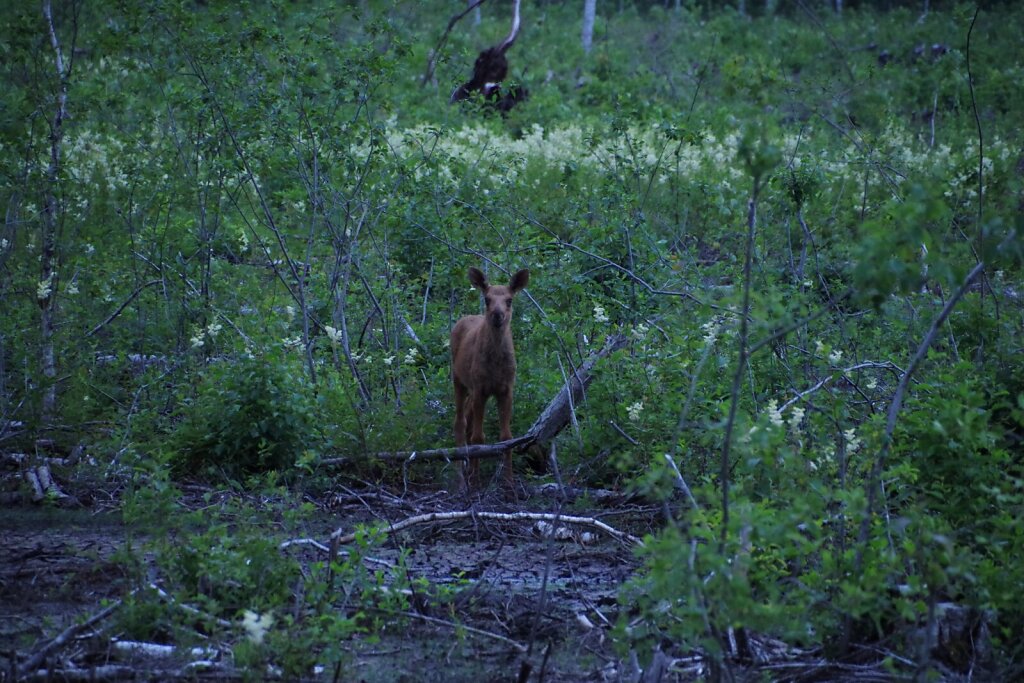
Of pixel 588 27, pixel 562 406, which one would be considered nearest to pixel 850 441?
pixel 562 406

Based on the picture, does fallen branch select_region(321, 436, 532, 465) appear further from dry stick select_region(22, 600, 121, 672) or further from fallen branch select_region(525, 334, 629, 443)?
dry stick select_region(22, 600, 121, 672)

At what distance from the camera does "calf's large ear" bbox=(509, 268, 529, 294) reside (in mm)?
8523

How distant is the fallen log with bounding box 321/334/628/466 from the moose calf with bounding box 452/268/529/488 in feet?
0.80

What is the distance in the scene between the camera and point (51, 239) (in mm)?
9031

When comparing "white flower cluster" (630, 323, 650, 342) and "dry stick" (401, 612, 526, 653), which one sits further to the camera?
"white flower cluster" (630, 323, 650, 342)

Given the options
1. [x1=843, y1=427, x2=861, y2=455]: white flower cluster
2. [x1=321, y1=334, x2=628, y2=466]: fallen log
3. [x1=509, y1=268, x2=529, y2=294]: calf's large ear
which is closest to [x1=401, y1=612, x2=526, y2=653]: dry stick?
[x1=843, y1=427, x2=861, y2=455]: white flower cluster

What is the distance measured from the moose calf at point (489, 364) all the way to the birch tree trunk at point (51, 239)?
341cm

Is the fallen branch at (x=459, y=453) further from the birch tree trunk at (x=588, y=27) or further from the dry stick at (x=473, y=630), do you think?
the birch tree trunk at (x=588, y=27)

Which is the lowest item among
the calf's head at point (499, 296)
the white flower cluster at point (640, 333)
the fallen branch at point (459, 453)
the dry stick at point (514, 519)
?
the fallen branch at point (459, 453)

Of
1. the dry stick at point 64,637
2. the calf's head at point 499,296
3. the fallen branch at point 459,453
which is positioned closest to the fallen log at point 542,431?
the fallen branch at point 459,453

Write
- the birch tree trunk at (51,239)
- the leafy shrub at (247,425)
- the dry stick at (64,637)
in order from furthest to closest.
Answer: the birch tree trunk at (51,239)
the leafy shrub at (247,425)
the dry stick at (64,637)

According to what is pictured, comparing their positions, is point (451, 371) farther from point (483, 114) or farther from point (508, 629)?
point (483, 114)

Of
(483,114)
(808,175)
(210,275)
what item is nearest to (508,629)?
(808,175)

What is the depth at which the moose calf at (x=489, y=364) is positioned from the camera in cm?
840
